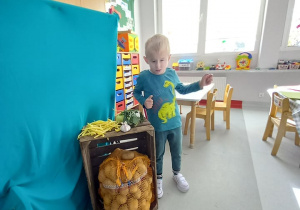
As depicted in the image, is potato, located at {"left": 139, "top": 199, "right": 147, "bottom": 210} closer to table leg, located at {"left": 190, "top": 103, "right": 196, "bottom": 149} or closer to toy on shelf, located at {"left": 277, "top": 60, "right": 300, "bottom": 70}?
table leg, located at {"left": 190, "top": 103, "right": 196, "bottom": 149}

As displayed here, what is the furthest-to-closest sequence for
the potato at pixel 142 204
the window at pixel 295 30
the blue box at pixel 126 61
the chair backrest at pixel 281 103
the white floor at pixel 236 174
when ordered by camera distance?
the window at pixel 295 30, the blue box at pixel 126 61, the chair backrest at pixel 281 103, the white floor at pixel 236 174, the potato at pixel 142 204

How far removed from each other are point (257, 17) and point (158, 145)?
3.24 metres

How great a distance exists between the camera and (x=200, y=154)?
5.80ft

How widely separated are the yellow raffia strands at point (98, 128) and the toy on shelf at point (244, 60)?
3012mm

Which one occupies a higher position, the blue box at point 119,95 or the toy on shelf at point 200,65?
the toy on shelf at point 200,65

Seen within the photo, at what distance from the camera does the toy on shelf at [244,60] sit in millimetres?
3086

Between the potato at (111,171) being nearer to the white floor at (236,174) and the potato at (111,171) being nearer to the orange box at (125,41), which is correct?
the white floor at (236,174)

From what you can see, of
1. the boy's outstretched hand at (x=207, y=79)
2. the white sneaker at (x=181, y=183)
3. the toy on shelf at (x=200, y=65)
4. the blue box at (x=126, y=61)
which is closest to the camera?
the boy's outstretched hand at (x=207, y=79)

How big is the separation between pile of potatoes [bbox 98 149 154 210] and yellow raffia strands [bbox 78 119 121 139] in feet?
0.54

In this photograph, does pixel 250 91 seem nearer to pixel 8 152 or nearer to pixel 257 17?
pixel 257 17

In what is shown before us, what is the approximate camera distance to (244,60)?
122 inches

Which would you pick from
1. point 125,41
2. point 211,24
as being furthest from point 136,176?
point 211,24

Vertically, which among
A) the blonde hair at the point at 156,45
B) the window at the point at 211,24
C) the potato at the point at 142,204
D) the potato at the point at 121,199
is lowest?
the potato at the point at 142,204

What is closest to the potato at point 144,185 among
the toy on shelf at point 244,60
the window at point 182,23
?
the toy on shelf at point 244,60
